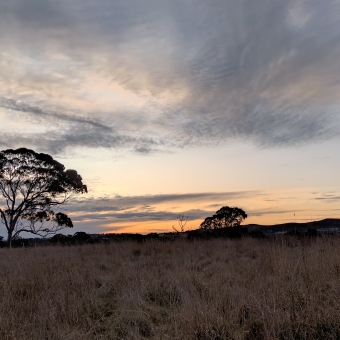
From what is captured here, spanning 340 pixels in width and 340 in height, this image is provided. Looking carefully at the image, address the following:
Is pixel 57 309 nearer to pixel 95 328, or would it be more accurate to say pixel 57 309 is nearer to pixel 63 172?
pixel 95 328

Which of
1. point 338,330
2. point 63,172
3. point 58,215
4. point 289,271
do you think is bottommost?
point 338,330

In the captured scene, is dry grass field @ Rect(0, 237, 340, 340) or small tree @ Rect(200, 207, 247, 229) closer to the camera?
dry grass field @ Rect(0, 237, 340, 340)

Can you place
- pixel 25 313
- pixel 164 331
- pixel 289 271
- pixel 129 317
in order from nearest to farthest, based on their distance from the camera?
1. pixel 164 331
2. pixel 129 317
3. pixel 25 313
4. pixel 289 271

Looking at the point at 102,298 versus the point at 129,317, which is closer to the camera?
the point at 129,317

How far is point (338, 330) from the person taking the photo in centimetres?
460

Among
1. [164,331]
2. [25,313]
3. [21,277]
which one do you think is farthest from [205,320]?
[21,277]

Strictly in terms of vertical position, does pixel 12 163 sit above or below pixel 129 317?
above

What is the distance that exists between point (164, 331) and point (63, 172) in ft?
86.1

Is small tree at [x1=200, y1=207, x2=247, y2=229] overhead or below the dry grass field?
overhead

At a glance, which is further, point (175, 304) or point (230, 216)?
point (230, 216)

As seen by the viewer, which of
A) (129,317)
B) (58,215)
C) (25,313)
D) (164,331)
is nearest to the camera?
(164,331)

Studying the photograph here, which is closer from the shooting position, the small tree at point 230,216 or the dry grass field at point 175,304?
the dry grass field at point 175,304

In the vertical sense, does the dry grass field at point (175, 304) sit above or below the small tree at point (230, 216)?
below

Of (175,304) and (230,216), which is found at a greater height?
(230,216)
